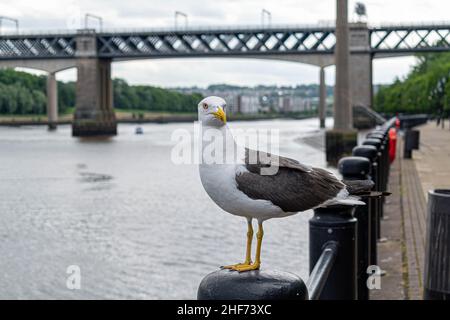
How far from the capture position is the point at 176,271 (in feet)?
55.8

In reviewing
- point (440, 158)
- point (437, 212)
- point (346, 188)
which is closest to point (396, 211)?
point (437, 212)

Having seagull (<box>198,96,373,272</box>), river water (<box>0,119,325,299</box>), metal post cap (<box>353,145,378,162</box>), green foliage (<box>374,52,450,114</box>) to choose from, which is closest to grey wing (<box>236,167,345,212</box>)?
seagull (<box>198,96,373,272</box>)

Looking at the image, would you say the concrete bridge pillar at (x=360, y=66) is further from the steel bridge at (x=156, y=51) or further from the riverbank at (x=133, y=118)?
the riverbank at (x=133, y=118)

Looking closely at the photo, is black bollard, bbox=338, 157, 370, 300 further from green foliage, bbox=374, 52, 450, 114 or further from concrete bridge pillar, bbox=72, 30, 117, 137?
concrete bridge pillar, bbox=72, 30, 117, 137

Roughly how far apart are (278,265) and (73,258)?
575 cm

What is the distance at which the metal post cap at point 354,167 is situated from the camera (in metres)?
7.16

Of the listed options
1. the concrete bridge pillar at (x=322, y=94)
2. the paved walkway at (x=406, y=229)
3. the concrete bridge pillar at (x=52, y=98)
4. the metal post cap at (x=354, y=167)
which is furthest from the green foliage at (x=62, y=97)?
the metal post cap at (x=354, y=167)

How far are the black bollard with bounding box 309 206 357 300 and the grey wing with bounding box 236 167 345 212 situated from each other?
212cm

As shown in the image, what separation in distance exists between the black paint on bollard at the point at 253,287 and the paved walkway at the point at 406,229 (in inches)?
245

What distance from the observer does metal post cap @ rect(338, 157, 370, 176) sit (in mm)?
7160

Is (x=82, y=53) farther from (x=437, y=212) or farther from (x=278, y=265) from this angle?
(x=437, y=212)

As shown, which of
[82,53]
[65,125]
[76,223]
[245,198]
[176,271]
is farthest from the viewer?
[65,125]

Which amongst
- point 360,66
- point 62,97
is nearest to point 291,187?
point 360,66

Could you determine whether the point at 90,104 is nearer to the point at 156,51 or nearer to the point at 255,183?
the point at 156,51
